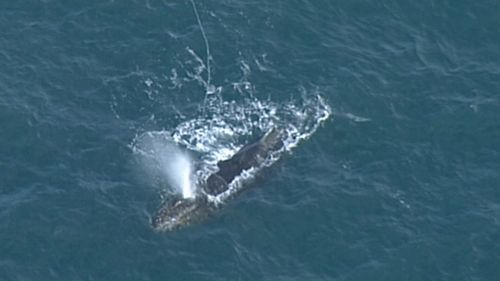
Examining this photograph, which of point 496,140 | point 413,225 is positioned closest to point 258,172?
point 413,225

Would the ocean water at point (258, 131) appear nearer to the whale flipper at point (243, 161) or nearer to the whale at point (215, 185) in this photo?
the whale at point (215, 185)

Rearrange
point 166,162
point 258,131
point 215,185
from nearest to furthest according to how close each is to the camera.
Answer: point 215,185 < point 166,162 < point 258,131

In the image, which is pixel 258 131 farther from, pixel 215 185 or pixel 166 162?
pixel 166 162

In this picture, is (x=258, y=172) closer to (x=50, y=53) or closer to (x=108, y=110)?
(x=108, y=110)

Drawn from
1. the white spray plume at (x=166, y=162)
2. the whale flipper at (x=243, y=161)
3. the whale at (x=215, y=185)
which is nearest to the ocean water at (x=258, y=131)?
the white spray plume at (x=166, y=162)

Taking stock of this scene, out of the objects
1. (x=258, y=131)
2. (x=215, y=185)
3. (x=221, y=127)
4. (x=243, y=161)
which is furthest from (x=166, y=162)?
(x=258, y=131)

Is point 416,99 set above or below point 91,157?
above
